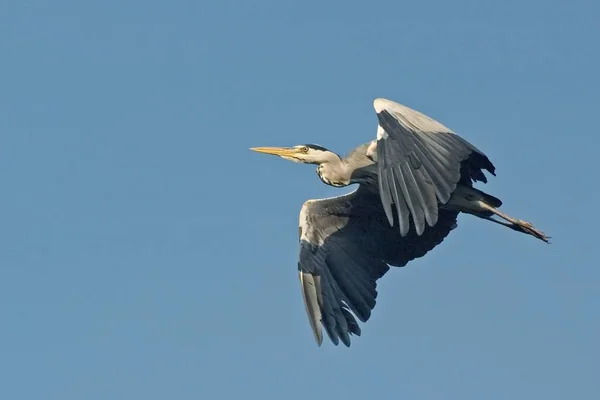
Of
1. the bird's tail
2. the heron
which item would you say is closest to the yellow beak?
the heron

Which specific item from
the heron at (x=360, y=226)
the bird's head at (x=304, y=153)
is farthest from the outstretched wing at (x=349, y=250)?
the bird's head at (x=304, y=153)

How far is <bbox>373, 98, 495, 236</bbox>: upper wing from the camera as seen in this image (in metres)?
12.8

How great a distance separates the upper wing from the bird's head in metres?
1.53

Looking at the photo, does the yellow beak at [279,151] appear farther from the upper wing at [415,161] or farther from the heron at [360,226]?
the upper wing at [415,161]

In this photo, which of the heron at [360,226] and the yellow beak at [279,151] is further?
the yellow beak at [279,151]

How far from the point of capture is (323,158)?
50.5 ft

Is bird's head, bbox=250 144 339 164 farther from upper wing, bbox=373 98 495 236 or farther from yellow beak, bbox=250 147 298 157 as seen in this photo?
upper wing, bbox=373 98 495 236

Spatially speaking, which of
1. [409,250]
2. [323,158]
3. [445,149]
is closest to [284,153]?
[323,158]

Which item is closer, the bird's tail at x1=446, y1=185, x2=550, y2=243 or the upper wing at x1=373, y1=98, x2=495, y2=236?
the upper wing at x1=373, y1=98, x2=495, y2=236

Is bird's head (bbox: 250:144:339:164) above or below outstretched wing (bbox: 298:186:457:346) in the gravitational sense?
above

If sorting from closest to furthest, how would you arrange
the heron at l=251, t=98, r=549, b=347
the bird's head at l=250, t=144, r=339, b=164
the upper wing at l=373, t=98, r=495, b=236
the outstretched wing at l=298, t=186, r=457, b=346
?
the upper wing at l=373, t=98, r=495, b=236 < the heron at l=251, t=98, r=549, b=347 < the bird's head at l=250, t=144, r=339, b=164 < the outstretched wing at l=298, t=186, r=457, b=346

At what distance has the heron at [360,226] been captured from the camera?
556 inches

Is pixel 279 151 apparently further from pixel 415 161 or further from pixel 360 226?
pixel 415 161

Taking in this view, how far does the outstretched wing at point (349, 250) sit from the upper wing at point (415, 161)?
207 cm
